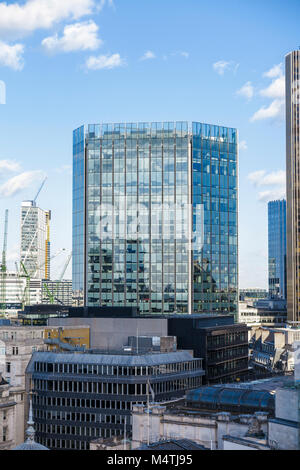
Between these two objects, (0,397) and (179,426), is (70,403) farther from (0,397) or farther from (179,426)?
(179,426)

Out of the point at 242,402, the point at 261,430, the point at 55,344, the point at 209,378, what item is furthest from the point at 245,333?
the point at 261,430

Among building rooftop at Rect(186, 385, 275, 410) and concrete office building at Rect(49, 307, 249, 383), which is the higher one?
concrete office building at Rect(49, 307, 249, 383)

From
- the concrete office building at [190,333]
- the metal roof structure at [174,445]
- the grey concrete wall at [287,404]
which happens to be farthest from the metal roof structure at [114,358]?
the grey concrete wall at [287,404]

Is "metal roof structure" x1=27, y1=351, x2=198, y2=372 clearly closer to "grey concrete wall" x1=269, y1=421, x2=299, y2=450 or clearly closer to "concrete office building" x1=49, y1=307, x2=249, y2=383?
"concrete office building" x1=49, y1=307, x2=249, y2=383

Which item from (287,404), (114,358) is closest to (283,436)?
(287,404)

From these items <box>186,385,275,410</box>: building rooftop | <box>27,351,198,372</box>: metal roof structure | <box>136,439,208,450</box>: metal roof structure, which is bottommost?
<box>136,439,208,450</box>: metal roof structure

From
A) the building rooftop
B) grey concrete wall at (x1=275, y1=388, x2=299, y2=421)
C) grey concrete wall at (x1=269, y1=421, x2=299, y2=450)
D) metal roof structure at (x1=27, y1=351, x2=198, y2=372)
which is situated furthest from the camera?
metal roof structure at (x1=27, y1=351, x2=198, y2=372)

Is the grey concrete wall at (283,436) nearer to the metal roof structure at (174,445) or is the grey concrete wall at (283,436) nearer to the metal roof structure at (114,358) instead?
the metal roof structure at (174,445)

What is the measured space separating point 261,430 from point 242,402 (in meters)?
18.2

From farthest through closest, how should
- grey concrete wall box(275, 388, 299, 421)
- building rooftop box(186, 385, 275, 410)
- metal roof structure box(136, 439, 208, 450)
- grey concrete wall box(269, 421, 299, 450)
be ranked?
building rooftop box(186, 385, 275, 410)
metal roof structure box(136, 439, 208, 450)
grey concrete wall box(275, 388, 299, 421)
grey concrete wall box(269, 421, 299, 450)

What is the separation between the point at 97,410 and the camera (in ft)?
383

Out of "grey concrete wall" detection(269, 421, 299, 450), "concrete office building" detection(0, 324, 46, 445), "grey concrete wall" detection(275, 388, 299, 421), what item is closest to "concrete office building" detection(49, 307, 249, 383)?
"concrete office building" detection(0, 324, 46, 445)

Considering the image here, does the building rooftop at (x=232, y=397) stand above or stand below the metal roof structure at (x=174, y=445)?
above

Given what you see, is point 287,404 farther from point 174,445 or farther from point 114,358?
point 114,358
